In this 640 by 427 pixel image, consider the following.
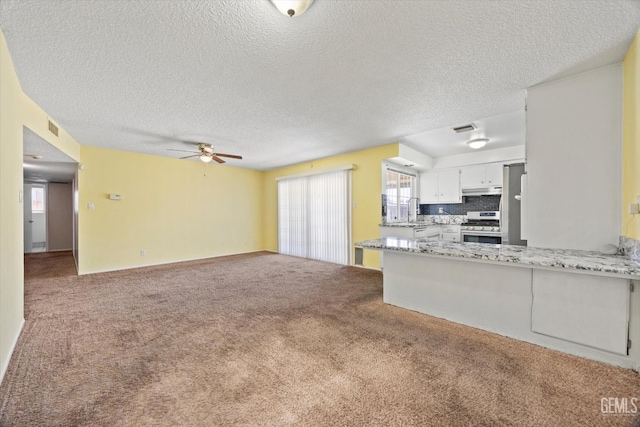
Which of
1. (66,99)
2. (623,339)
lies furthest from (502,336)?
(66,99)

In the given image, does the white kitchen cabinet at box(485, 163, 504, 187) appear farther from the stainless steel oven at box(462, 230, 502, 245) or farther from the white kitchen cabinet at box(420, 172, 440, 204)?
the stainless steel oven at box(462, 230, 502, 245)

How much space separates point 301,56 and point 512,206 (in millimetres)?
3162

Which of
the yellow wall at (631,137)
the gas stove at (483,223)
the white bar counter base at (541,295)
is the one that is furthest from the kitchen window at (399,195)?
the yellow wall at (631,137)

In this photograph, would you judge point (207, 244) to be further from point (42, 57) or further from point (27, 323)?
point (42, 57)

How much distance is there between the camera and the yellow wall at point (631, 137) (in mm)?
1972

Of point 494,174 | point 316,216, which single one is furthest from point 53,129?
point 494,174

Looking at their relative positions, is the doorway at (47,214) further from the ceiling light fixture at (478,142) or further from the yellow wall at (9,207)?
the ceiling light fixture at (478,142)

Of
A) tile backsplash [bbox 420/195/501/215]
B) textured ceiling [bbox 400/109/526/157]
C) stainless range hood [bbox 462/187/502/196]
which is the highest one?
textured ceiling [bbox 400/109/526/157]

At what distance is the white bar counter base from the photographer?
1.87 m

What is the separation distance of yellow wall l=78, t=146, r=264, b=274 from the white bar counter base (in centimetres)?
528

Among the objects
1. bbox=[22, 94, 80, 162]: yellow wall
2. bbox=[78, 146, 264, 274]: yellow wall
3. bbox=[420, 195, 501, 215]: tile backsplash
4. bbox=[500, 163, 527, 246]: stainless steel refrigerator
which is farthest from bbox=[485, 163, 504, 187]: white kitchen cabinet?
bbox=[22, 94, 80, 162]: yellow wall

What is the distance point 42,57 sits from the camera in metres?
2.17

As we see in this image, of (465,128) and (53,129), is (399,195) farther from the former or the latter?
(53,129)

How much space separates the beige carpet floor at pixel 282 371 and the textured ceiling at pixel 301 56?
2484 millimetres
